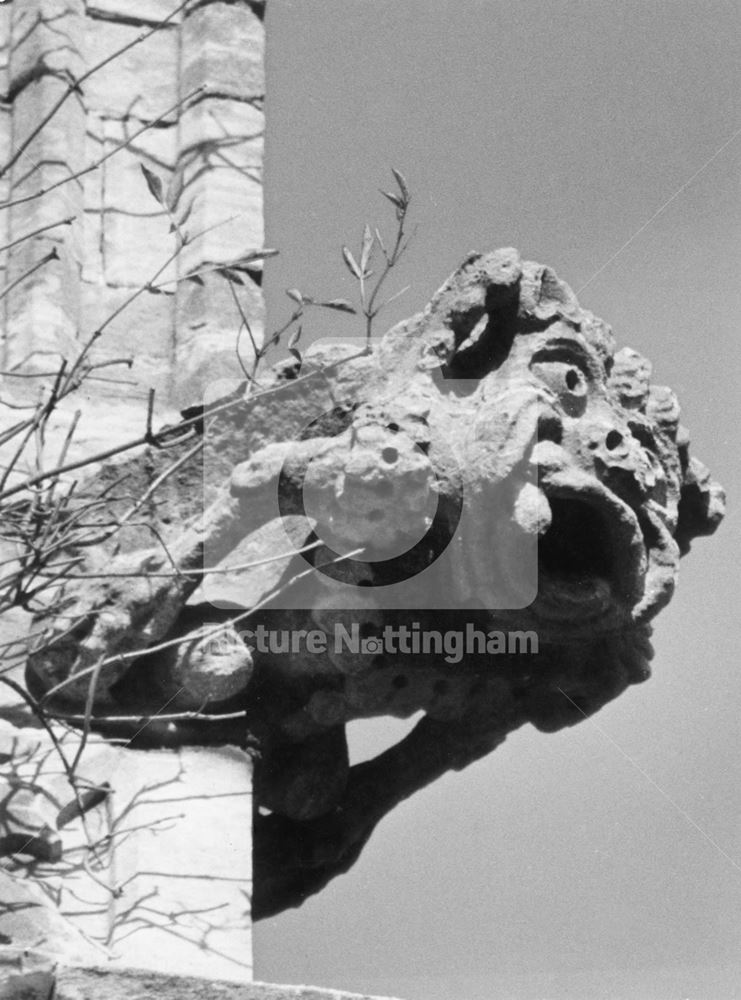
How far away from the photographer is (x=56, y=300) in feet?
18.7

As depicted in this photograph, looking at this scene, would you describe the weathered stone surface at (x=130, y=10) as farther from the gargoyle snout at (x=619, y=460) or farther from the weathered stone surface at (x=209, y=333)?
the gargoyle snout at (x=619, y=460)

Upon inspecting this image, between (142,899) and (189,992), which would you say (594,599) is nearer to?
(142,899)

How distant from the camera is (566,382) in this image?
16.7ft

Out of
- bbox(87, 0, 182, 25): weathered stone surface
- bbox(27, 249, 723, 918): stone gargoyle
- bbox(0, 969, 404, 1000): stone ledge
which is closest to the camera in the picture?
bbox(0, 969, 404, 1000): stone ledge

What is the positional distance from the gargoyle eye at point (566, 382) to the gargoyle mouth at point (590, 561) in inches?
8.1

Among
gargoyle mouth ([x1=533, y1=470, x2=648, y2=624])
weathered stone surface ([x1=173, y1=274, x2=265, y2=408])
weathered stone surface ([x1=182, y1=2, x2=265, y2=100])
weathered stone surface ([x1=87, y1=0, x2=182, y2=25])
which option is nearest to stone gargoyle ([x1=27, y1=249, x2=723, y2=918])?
gargoyle mouth ([x1=533, y1=470, x2=648, y2=624])

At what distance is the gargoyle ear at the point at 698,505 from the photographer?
18.3 ft

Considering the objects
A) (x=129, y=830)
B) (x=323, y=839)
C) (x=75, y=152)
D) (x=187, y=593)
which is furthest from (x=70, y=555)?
(x=75, y=152)

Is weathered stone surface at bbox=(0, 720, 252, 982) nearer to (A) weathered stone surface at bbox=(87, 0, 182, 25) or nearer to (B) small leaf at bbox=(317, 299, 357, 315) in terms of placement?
(B) small leaf at bbox=(317, 299, 357, 315)

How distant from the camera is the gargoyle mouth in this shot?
4961mm

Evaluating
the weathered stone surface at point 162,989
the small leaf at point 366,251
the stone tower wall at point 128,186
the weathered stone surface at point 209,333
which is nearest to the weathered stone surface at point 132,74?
the stone tower wall at point 128,186

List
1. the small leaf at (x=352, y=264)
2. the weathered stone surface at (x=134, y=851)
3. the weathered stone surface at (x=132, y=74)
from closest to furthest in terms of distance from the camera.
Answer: the small leaf at (x=352, y=264), the weathered stone surface at (x=134, y=851), the weathered stone surface at (x=132, y=74)

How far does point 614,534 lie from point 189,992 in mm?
1395

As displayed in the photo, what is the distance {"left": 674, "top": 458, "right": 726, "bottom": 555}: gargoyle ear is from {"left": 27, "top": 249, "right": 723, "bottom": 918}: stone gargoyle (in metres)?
0.19
